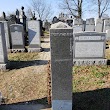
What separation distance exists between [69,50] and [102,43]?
4489 mm

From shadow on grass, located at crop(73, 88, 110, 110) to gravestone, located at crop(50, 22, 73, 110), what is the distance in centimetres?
59

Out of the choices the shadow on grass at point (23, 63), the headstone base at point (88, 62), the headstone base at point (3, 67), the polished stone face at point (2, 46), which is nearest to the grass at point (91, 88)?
the headstone base at point (88, 62)

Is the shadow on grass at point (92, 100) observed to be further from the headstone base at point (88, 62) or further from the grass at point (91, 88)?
the headstone base at point (88, 62)

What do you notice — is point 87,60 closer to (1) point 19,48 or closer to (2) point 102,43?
(2) point 102,43

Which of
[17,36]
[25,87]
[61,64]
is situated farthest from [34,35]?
[61,64]

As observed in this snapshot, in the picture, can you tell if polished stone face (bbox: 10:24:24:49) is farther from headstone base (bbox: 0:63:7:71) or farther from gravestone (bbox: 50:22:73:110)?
gravestone (bbox: 50:22:73:110)

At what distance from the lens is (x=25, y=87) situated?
21.4 ft

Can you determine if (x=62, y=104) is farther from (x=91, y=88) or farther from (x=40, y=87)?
(x=40, y=87)

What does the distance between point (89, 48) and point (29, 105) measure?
4220 millimetres

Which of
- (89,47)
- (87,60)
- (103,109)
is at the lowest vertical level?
(103,109)

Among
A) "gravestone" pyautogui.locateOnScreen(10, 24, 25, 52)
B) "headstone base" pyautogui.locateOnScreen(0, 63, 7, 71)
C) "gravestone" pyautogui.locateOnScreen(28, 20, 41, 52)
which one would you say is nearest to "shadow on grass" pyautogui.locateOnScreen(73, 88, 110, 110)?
"headstone base" pyautogui.locateOnScreen(0, 63, 7, 71)

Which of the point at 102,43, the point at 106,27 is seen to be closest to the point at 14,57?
the point at 102,43

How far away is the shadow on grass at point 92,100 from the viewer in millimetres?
5033

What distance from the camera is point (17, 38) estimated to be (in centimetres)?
1190
